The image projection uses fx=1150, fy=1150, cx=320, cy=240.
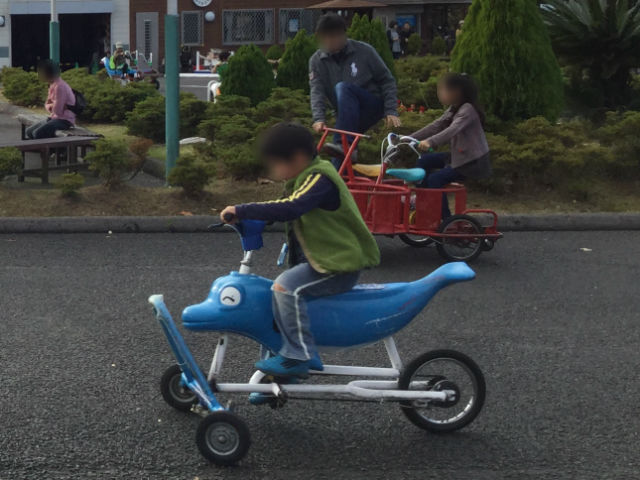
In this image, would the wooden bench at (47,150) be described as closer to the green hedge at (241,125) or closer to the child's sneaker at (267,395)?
the green hedge at (241,125)

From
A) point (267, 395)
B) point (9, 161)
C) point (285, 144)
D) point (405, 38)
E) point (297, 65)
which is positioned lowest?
point (267, 395)

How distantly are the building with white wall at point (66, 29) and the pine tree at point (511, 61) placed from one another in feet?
130

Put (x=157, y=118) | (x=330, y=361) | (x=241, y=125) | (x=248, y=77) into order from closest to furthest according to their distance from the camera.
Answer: (x=330, y=361), (x=241, y=125), (x=157, y=118), (x=248, y=77)

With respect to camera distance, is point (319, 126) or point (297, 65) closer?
point (319, 126)

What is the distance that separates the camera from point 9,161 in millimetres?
11094

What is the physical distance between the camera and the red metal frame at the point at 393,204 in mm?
8680

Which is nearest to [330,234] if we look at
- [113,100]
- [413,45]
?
[113,100]

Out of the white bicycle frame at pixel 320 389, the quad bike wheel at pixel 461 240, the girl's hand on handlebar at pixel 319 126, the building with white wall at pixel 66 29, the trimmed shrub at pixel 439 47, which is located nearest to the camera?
the white bicycle frame at pixel 320 389

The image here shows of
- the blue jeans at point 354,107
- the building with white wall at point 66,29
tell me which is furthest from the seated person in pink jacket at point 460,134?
the building with white wall at point 66,29

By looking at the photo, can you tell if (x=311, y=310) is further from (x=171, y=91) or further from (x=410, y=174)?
(x=171, y=91)

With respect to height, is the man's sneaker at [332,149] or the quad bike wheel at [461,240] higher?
the man's sneaker at [332,149]

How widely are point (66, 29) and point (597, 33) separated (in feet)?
142

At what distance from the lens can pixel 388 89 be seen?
9.70m

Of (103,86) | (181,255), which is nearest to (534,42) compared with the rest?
(181,255)
